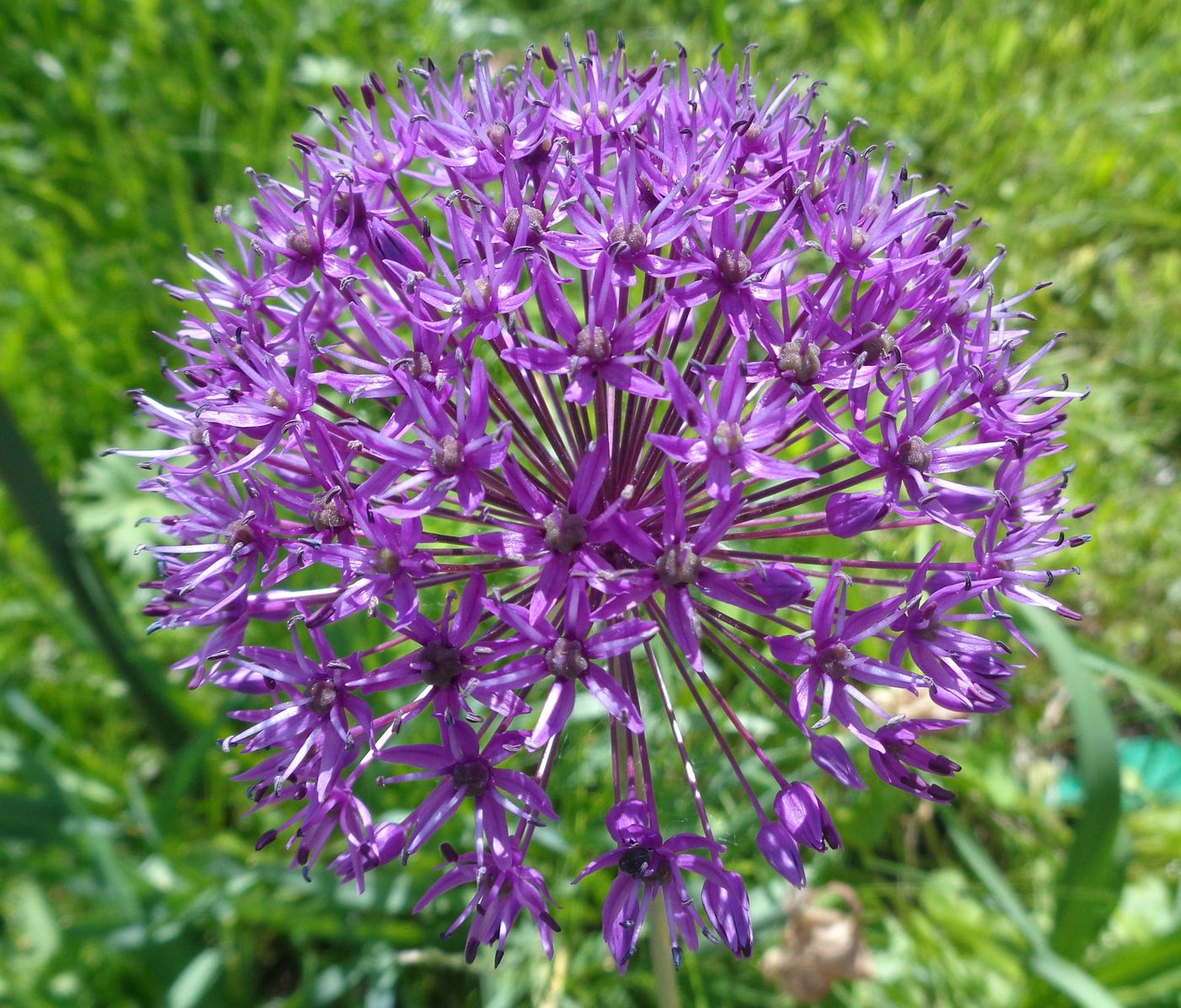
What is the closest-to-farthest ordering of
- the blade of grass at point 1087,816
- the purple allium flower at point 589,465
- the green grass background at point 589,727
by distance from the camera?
1. the purple allium flower at point 589,465
2. the blade of grass at point 1087,816
3. the green grass background at point 589,727

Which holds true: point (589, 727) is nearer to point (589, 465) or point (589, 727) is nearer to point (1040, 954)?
point (589, 465)

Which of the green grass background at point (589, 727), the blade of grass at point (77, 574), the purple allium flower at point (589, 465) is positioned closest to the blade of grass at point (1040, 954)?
the green grass background at point (589, 727)

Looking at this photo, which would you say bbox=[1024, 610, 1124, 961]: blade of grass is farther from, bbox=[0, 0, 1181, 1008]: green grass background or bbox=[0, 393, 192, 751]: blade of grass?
bbox=[0, 393, 192, 751]: blade of grass

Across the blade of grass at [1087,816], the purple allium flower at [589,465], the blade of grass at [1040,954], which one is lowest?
the blade of grass at [1040,954]

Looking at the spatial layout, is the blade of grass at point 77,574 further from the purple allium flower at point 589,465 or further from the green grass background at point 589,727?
the purple allium flower at point 589,465

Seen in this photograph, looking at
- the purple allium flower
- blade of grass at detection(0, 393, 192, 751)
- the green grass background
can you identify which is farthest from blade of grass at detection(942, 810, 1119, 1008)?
blade of grass at detection(0, 393, 192, 751)

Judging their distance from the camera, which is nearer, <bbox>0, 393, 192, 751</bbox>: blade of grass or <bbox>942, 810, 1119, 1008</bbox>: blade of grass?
<bbox>942, 810, 1119, 1008</bbox>: blade of grass

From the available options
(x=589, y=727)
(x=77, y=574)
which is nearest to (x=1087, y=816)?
(x=589, y=727)
